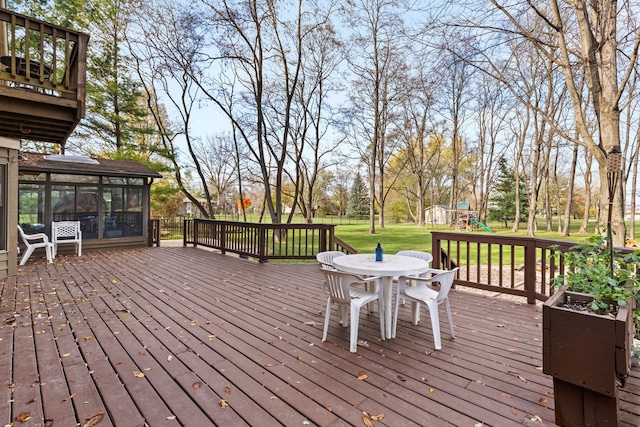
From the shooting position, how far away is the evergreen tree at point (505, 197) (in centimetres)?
2378

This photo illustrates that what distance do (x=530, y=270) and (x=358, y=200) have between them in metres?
26.8

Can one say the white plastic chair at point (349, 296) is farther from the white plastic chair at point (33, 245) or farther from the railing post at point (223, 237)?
the white plastic chair at point (33, 245)

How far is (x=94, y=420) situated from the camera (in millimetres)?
1675

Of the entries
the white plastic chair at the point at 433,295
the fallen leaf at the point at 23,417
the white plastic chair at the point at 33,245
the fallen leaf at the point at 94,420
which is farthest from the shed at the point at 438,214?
the fallen leaf at the point at 23,417

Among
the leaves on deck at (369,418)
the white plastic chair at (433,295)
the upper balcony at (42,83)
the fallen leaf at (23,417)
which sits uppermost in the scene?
the upper balcony at (42,83)

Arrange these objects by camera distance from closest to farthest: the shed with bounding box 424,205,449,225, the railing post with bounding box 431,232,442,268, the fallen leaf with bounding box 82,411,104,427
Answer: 1. the fallen leaf with bounding box 82,411,104,427
2. the railing post with bounding box 431,232,442,268
3. the shed with bounding box 424,205,449,225

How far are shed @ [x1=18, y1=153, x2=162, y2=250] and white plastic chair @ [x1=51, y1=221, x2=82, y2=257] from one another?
648mm

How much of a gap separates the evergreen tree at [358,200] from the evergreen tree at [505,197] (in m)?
11.2

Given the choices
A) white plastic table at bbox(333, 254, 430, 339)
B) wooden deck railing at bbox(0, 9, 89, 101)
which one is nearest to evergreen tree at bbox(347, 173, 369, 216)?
white plastic table at bbox(333, 254, 430, 339)

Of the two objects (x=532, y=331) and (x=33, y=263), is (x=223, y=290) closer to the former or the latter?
(x=532, y=331)

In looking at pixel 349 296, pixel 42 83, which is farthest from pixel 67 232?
pixel 349 296

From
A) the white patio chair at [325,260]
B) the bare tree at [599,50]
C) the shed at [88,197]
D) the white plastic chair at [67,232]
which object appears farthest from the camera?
the shed at [88,197]

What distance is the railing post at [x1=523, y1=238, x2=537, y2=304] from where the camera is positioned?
3.73 meters

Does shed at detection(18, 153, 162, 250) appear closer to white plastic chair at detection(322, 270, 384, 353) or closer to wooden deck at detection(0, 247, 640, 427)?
wooden deck at detection(0, 247, 640, 427)
